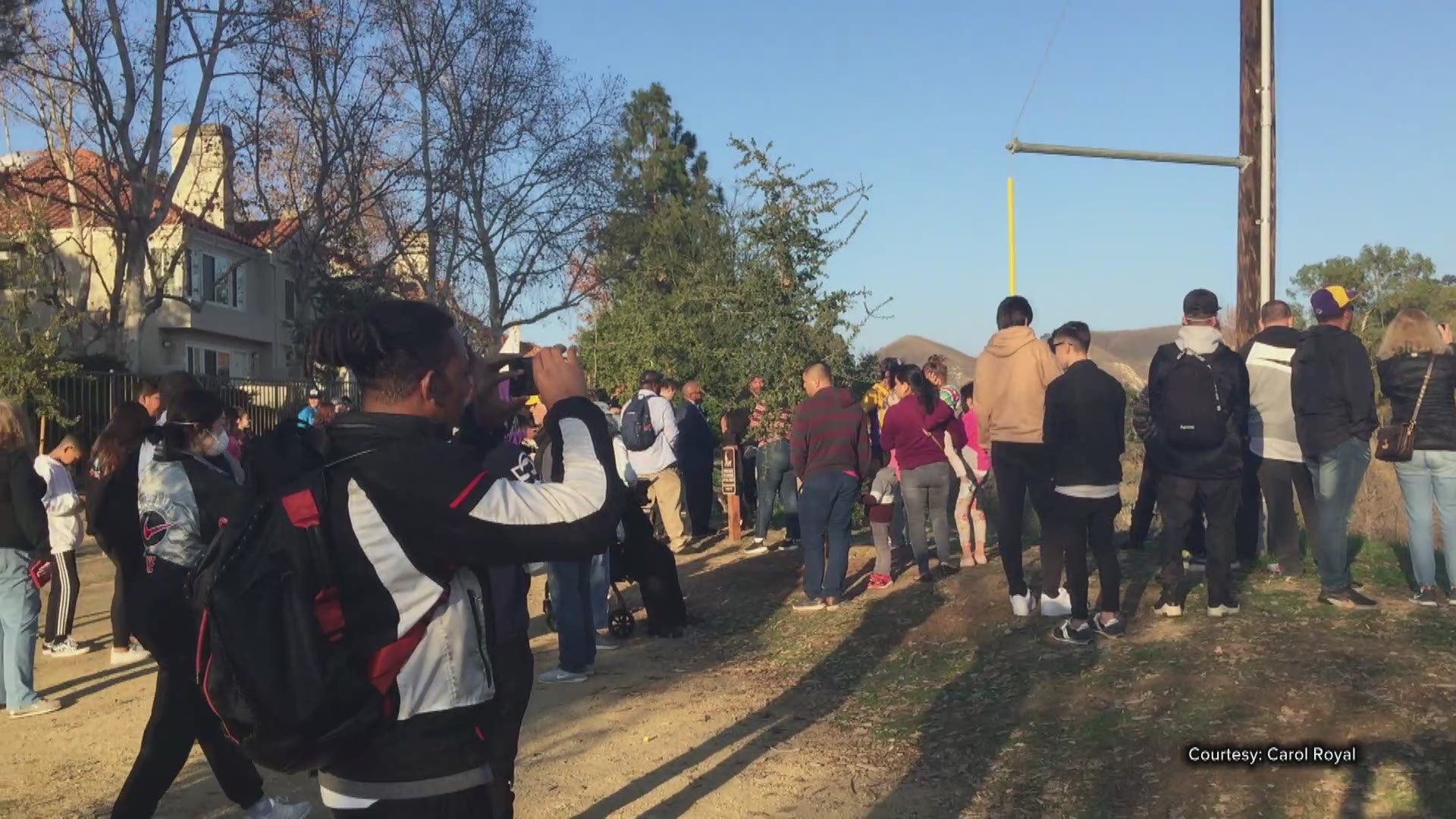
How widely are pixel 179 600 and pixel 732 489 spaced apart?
29.1 ft

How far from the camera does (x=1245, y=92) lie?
1052 cm

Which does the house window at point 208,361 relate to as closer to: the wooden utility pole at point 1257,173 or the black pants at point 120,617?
the black pants at point 120,617

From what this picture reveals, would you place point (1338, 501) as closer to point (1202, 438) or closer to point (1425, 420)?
point (1425, 420)

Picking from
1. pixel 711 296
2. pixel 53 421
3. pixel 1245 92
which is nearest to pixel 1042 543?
pixel 1245 92

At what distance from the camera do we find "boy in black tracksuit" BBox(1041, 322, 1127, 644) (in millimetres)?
7062

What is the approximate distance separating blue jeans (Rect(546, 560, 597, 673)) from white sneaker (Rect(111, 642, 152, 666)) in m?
3.53

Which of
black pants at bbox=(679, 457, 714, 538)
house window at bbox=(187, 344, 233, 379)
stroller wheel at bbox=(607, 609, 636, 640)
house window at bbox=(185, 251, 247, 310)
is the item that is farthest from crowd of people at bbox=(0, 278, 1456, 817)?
house window at bbox=(187, 344, 233, 379)

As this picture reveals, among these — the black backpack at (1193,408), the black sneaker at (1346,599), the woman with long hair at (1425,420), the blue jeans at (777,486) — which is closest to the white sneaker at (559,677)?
the black backpack at (1193,408)

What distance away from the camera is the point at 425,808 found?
8.12 ft

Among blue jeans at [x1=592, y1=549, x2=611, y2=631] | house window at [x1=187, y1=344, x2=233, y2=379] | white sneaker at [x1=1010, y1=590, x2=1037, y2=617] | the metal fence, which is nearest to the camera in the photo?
white sneaker at [x1=1010, y1=590, x2=1037, y2=617]

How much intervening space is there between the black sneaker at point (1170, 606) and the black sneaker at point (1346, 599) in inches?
37.3

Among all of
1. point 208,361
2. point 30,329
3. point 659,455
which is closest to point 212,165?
point 30,329

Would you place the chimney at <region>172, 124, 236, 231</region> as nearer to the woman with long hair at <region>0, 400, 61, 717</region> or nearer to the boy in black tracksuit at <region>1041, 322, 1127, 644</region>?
the woman with long hair at <region>0, 400, 61, 717</region>

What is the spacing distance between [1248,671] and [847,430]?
3.64 meters
